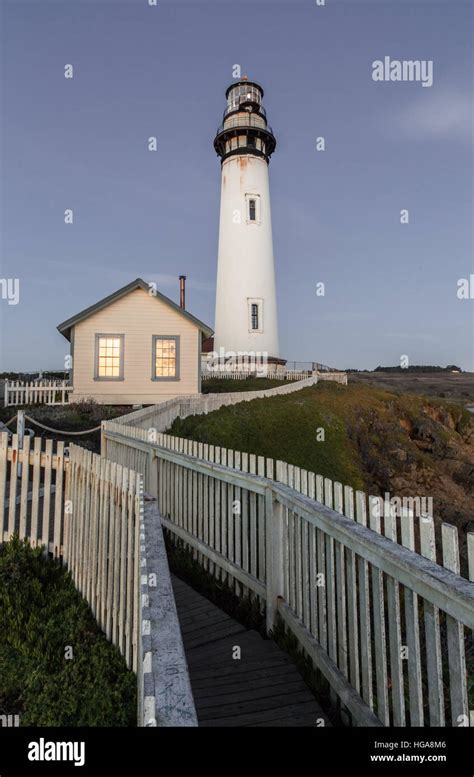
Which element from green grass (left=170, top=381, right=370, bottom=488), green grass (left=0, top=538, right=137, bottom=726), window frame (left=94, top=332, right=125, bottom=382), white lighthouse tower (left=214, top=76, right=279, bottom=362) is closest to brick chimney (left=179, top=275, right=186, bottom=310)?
white lighthouse tower (left=214, top=76, right=279, bottom=362)

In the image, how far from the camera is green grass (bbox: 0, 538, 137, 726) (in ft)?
9.53

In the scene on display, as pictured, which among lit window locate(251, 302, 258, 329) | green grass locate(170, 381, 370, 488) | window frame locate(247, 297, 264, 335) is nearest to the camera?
green grass locate(170, 381, 370, 488)

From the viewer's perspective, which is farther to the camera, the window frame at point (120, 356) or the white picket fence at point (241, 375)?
the white picket fence at point (241, 375)

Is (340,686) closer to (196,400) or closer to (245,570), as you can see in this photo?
(245,570)

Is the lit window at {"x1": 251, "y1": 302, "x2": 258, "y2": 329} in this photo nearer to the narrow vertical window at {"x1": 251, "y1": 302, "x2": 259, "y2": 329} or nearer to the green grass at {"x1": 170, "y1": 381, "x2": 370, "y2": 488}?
the narrow vertical window at {"x1": 251, "y1": 302, "x2": 259, "y2": 329}

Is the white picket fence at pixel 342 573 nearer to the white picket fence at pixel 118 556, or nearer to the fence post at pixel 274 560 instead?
the fence post at pixel 274 560

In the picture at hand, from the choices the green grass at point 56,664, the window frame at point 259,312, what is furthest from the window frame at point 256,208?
the green grass at point 56,664

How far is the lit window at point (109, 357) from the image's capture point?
19.0m

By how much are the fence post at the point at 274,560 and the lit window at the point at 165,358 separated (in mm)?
16007

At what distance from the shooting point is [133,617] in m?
3.27

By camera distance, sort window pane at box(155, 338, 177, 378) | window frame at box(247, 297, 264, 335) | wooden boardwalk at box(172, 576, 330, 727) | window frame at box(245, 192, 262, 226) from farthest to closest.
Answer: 1. window frame at box(245, 192, 262, 226)
2. window frame at box(247, 297, 264, 335)
3. window pane at box(155, 338, 177, 378)
4. wooden boardwalk at box(172, 576, 330, 727)

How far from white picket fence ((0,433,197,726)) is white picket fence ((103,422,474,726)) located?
116 cm

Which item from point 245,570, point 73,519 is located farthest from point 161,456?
point 245,570
